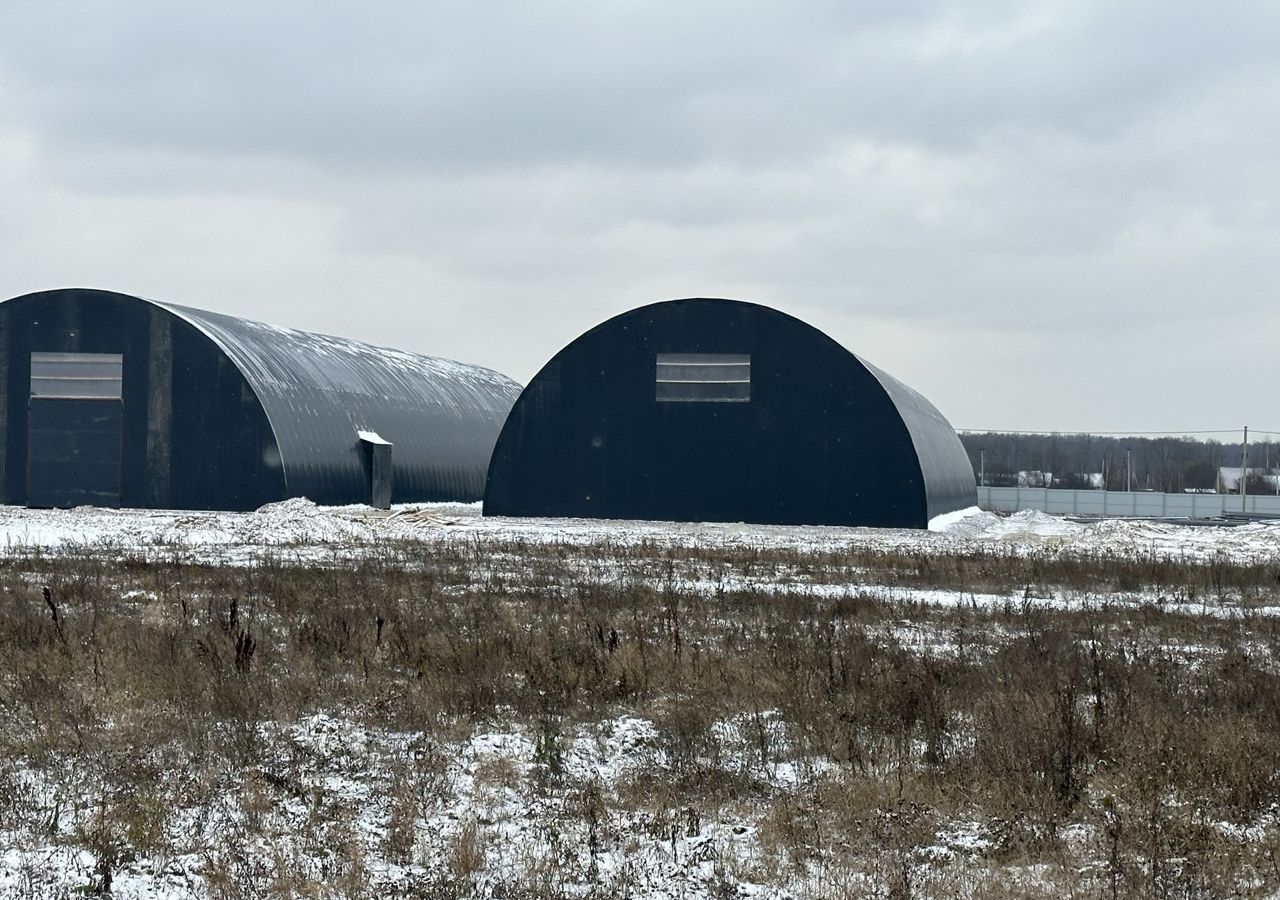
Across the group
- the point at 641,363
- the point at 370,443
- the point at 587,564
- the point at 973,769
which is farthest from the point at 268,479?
the point at 973,769

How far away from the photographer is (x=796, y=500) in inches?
1580

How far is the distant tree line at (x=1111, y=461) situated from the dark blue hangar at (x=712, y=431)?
1866 inches

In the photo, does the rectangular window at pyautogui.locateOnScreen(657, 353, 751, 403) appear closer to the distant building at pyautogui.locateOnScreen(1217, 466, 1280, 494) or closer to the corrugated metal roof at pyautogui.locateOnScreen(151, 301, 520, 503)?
the corrugated metal roof at pyautogui.locateOnScreen(151, 301, 520, 503)

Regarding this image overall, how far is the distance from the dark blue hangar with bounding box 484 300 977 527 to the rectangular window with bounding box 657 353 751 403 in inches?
1.7

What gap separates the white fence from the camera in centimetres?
6456

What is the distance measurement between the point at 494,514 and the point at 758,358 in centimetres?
967

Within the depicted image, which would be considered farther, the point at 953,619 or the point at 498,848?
the point at 953,619

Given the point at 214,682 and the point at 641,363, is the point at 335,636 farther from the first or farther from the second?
the point at 641,363

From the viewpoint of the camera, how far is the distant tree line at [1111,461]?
98125mm

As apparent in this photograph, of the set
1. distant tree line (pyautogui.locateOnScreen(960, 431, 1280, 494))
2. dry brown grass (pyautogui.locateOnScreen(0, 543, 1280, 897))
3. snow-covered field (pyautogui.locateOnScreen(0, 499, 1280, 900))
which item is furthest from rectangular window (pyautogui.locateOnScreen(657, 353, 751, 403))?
distant tree line (pyautogui.locateOnScreen(960, 431, 1280, 494))

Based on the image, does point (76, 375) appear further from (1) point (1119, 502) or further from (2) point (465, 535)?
(1) point (1119, 502)

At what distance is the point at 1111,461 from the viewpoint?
125 meters

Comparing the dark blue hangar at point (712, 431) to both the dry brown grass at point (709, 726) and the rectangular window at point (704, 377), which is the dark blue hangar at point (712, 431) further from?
the dry brown grass at point (709, 726)

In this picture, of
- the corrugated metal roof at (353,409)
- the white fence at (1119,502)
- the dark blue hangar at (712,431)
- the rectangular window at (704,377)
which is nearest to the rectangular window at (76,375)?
the corrugated metal roof at (353,409)
